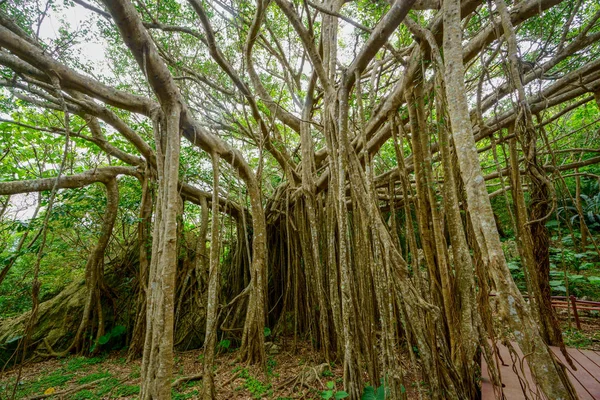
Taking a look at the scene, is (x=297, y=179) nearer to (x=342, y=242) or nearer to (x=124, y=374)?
(x=342, y=242)

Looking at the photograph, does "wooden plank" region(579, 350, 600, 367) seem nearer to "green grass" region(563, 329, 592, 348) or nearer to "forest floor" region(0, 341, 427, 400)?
"green grass" region(563, 329, 592, 348)

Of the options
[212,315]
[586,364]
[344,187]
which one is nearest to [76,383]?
[212,315]

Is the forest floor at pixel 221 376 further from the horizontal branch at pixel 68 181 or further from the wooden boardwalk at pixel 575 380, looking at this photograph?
the horizontal branch at pixel 68 181

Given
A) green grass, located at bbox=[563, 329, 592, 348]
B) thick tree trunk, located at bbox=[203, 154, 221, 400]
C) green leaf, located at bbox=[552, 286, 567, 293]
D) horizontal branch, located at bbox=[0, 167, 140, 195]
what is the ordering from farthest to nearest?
1. green leaf, located at bbox=[552, 286, 567, 293]
2. green grass, located at bbox=[563, 329, 592, 348]
3. horizontal branch, located at bbox=[0, 167, 140, 195]
4. thick tree trunk, located at bbox=[203, 154, 221, 400]

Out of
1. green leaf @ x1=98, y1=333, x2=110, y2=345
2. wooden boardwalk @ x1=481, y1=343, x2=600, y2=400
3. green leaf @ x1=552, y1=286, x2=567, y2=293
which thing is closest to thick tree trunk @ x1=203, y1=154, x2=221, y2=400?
wooden boardwalk @ x1=481, y1=343, x2=600, y2=400

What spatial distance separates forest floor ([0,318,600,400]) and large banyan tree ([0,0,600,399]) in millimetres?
237

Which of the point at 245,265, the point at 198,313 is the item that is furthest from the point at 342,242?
the point at 198,313

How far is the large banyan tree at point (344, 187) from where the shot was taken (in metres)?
1.64

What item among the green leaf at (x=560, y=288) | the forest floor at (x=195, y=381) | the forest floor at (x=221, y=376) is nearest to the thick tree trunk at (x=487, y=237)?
the forest floor at (x=221, y=376)

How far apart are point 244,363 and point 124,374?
137cm

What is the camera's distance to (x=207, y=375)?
215 centimetres

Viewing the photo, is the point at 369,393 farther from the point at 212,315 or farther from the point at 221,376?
the point at 221,376

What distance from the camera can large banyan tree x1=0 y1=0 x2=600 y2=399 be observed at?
5.40 ft

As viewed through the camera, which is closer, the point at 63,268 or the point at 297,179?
the point at 297,179
